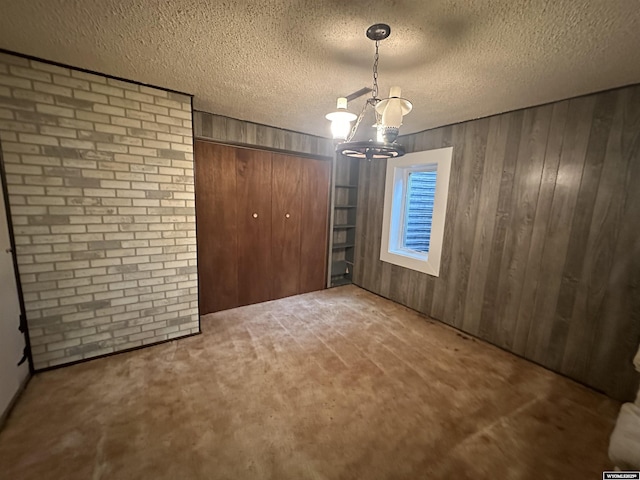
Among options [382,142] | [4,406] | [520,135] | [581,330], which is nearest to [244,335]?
[4,406]

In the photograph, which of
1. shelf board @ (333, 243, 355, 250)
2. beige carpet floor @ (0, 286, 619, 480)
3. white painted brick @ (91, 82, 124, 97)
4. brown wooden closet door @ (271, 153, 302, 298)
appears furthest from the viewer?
shelf board @ (333, 243, 355, 250)

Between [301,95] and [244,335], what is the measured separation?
7.72 ft

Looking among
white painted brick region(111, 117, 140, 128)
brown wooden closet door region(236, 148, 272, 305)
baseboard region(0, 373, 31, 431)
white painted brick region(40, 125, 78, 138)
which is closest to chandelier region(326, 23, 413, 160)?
white painted brick region(111, 117, 140, 128)

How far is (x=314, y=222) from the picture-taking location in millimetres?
3805

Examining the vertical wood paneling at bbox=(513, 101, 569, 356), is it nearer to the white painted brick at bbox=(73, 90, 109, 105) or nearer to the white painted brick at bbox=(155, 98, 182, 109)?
the white painted brick at bbox=(155, 98, 182, 109)


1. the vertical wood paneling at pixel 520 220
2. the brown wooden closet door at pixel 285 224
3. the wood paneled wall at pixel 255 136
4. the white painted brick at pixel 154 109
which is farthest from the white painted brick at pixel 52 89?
the vertical wood paneling at pixel 520 220

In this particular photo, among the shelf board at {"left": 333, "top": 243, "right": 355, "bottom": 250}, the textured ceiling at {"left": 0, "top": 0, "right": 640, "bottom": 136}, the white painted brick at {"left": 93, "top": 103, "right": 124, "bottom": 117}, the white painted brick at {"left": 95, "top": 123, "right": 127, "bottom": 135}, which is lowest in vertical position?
the shelf board at {"left": 333, "top": 243, "right": 355, "bottom": 250}

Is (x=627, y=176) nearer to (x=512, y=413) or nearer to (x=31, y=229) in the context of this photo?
(x=512, y=413)

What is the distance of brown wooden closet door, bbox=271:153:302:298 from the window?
125 cm

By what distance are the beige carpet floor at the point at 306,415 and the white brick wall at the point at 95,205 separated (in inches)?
12.5

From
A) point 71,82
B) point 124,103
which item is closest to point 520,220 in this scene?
point 124,103

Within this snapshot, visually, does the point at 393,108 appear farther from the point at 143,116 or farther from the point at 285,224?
the point at 285,224

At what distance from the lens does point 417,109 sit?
2.47 meters

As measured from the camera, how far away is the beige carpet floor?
4.51ft
